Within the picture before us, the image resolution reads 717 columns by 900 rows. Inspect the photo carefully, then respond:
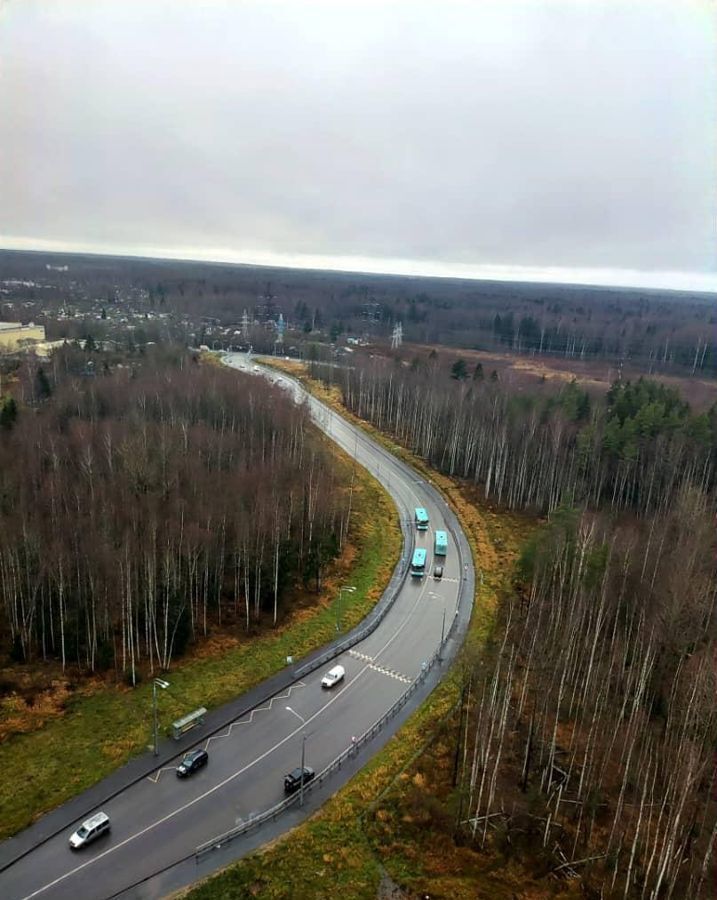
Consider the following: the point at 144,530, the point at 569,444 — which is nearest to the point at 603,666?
Result: the point at 144,530

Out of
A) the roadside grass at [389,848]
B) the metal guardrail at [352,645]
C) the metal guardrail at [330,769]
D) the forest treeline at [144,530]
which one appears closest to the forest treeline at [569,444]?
the metal guardrail at [352,645]

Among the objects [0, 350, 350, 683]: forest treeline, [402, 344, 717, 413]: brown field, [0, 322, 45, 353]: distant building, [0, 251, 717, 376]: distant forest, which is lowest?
[0, 350, 350, 683]: forest treeline

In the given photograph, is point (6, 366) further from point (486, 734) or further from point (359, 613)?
point (486, 734)

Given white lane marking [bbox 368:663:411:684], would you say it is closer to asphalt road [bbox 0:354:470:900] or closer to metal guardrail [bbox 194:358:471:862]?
asphalt road [bbox 0:354:470:900]

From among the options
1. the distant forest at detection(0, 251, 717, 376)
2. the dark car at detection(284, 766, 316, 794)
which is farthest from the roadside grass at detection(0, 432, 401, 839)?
the distant forest at detection(0, 251, 717, 376)

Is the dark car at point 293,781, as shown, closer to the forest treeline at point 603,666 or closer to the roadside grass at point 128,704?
the roadside grass at point 128,704

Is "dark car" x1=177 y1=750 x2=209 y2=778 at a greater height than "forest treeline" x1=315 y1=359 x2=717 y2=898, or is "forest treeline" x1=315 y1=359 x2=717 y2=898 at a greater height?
"forest treeline" x1=315 y1=359 x2=717 y2=898

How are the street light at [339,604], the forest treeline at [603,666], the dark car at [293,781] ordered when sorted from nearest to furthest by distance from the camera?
the forest treeline at [603,666] < the dark car at [293,781] < the street light at [339,604]
